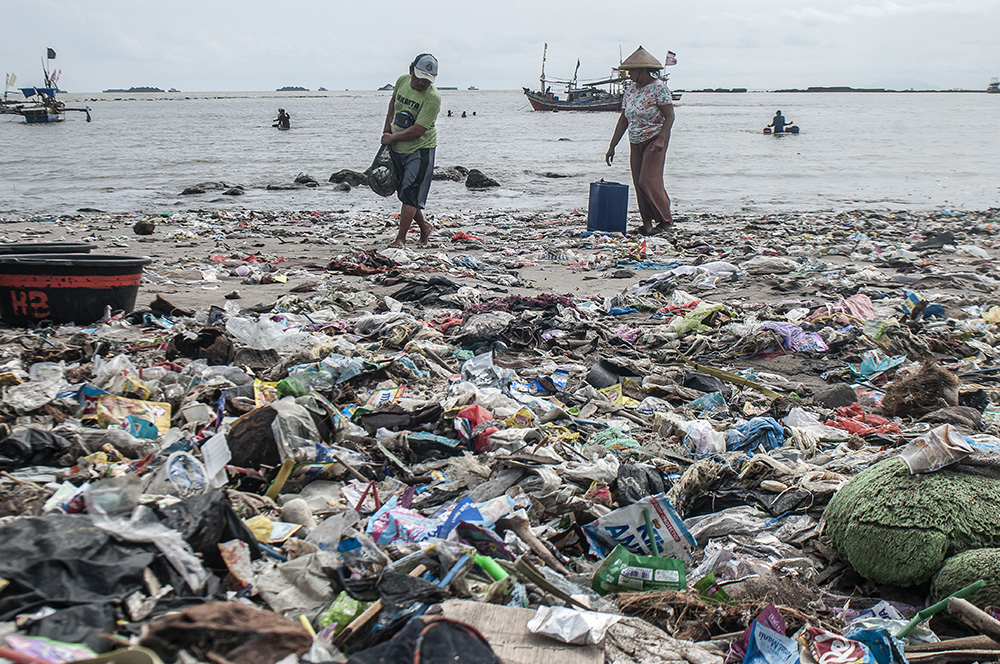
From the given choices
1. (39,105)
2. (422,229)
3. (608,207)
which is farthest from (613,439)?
(39,105)

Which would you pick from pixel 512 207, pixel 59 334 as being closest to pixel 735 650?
pixel 59 334

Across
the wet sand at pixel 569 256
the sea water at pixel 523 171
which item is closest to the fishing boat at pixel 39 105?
the sea water at pixel 523 171

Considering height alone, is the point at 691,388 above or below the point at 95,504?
below

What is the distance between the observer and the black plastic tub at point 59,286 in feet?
14.4

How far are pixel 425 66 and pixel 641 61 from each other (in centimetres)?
295

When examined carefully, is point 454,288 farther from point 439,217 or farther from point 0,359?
point 439,217

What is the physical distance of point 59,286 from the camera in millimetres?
4477

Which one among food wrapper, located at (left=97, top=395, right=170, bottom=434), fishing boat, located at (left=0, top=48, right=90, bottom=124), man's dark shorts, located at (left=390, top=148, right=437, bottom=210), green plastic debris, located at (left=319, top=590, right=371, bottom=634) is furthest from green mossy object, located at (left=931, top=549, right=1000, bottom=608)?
fishing boat, located at (left=0, top=48, right=90, bottom=124)

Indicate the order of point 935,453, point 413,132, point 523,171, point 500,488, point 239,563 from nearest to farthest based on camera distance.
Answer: point 239,563, point 935,453, point 500,488, point 413,132, point 523,171

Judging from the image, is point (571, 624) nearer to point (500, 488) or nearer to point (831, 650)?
point (831, 650)

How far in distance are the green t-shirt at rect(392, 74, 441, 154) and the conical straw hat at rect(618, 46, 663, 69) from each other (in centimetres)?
255

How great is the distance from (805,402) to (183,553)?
129 inches

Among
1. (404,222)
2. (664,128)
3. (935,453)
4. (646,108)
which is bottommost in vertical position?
(935,453)

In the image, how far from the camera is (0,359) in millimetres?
3855
